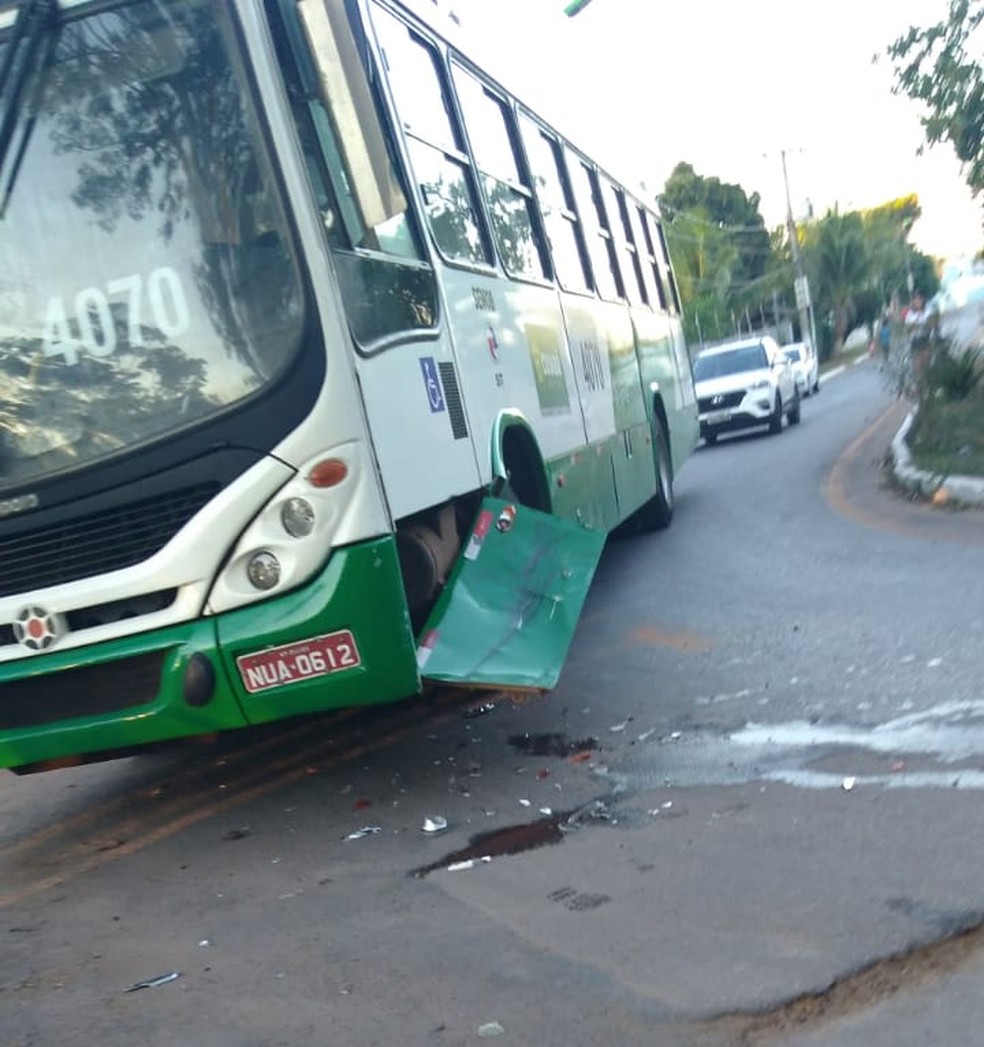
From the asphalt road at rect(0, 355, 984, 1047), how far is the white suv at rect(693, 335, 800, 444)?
16.0 meters

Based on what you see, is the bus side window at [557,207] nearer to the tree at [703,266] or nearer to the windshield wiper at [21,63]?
the windshield wiper at [21,63]

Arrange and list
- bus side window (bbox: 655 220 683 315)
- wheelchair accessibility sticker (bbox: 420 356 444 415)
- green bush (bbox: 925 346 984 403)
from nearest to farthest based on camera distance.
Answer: wheelchair accessibility sticker (bbox: 420 356 444 415) < bus side window (bbox: 655 220 683 315) < green bush (bbox: 925 346 984 403)

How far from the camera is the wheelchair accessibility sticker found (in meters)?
6.49

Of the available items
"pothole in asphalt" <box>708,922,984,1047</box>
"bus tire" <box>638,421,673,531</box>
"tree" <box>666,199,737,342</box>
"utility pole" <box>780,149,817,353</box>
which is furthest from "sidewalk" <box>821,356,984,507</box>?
"tree" <box>666,199,737,342</box>

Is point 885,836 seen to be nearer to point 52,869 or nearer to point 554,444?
point 52,869

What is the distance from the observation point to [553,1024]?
12.9 feet

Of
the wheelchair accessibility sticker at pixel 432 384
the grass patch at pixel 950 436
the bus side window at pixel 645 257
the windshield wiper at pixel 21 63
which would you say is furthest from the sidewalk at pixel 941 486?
the windshield wiper at pixel 21 63

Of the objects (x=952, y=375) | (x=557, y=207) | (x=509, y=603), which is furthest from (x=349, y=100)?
(x=952, y=375)

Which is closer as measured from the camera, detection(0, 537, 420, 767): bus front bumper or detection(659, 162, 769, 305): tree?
detection(0, 537, 420, 767): bus front bumper

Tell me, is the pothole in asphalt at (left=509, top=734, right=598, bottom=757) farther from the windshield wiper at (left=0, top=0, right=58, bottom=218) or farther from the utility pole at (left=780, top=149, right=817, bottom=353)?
the utility pole at (left=780, top=149, right=817, bottom=353)

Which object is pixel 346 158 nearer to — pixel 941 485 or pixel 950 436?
pixel 941 485

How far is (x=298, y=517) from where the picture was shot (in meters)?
5.56

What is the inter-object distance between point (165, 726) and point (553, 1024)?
7.90ft

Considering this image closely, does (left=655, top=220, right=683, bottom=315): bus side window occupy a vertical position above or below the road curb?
above
